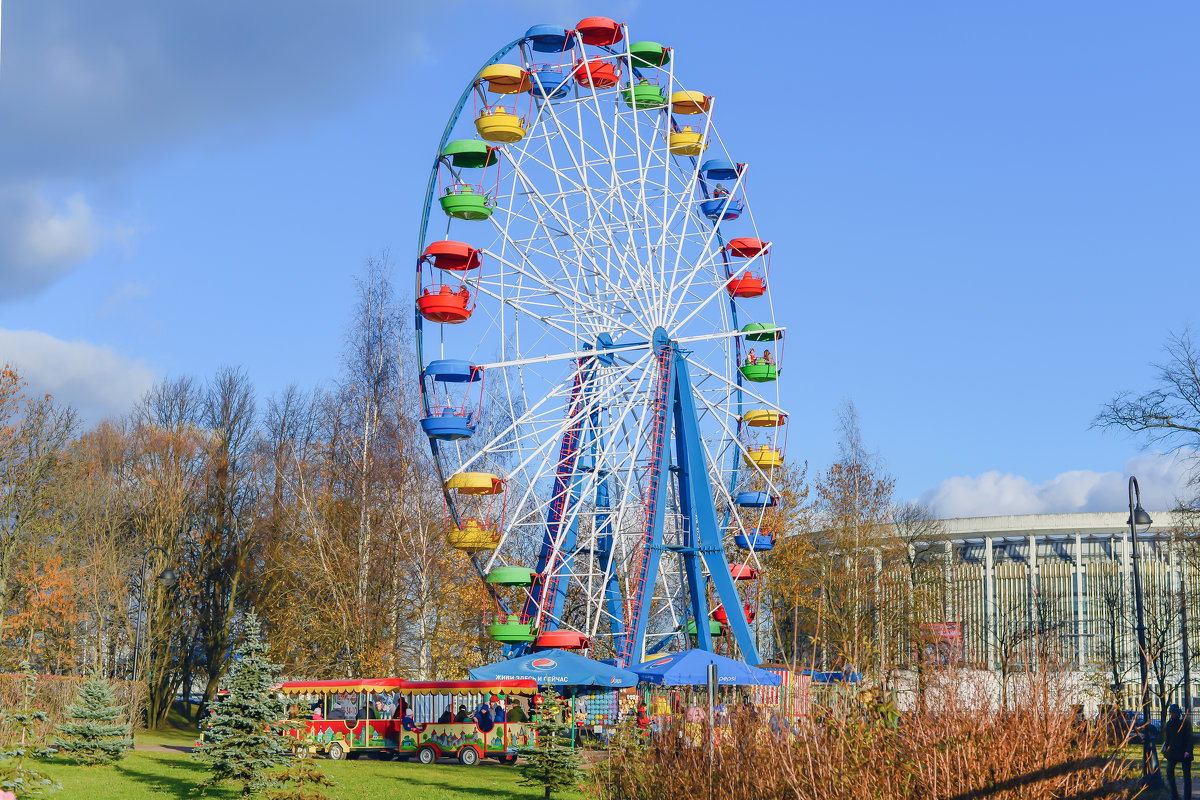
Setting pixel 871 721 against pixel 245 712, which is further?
pixel 245 712

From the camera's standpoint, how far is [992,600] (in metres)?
73.4

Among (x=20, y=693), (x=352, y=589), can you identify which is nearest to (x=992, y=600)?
(x=352, y=589)

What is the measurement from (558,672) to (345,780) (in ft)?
18.7

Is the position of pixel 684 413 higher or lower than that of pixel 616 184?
lower

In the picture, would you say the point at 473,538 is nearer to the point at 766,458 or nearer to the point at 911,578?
the point at 766,458

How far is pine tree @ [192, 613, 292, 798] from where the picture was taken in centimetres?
1756

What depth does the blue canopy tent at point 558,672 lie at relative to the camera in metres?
25.8

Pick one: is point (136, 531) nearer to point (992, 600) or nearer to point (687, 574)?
point (687, 574)

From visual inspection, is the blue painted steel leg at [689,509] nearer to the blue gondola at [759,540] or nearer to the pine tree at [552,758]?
the blue gondola at [759,540]

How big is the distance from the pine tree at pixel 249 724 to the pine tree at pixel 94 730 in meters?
8.07

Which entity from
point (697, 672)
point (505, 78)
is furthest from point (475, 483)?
point (505, 78)

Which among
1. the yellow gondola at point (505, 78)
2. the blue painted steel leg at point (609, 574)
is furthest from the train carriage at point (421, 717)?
the yellow gondola at point (505, 78)

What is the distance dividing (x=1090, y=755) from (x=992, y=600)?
226 ft

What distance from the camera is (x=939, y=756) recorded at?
8.38 meters
